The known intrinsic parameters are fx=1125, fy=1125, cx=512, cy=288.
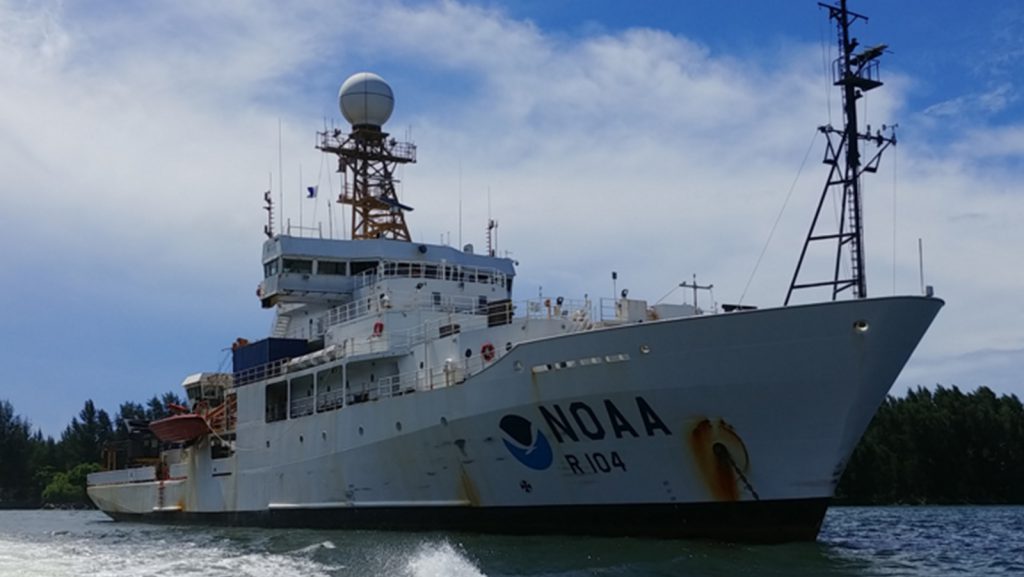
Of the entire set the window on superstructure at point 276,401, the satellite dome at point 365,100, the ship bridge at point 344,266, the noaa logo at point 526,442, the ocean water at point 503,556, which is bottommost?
the ocean water at point 503,556

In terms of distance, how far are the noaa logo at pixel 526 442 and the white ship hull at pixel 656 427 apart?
0.16 feet

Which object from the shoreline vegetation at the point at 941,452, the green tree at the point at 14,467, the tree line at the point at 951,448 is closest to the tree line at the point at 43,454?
the green tree at the point at 14,467

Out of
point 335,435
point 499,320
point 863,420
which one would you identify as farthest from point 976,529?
point 335,435

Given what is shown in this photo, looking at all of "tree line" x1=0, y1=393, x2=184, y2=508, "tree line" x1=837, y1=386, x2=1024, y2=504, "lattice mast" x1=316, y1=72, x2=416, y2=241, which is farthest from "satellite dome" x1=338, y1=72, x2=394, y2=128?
"tree line" x1=0, y1=393, x2=184, y2=508

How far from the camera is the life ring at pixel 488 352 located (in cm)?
2756

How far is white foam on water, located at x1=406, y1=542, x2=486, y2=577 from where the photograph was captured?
816 inches

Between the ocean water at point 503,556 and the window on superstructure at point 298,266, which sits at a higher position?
the window on superstructure at point 298,266

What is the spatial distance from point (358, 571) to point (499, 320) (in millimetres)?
8681

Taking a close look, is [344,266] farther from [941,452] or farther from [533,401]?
[941,452]

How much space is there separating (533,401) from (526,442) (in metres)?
1.14

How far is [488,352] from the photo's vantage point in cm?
2766

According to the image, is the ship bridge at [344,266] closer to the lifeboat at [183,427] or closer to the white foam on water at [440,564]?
the lifeboat at [183,427]

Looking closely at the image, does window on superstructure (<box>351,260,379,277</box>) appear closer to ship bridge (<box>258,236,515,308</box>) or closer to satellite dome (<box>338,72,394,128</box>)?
ship bridge (<box>258,236,515,308</box>)

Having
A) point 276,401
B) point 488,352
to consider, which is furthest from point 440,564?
point 276,401
